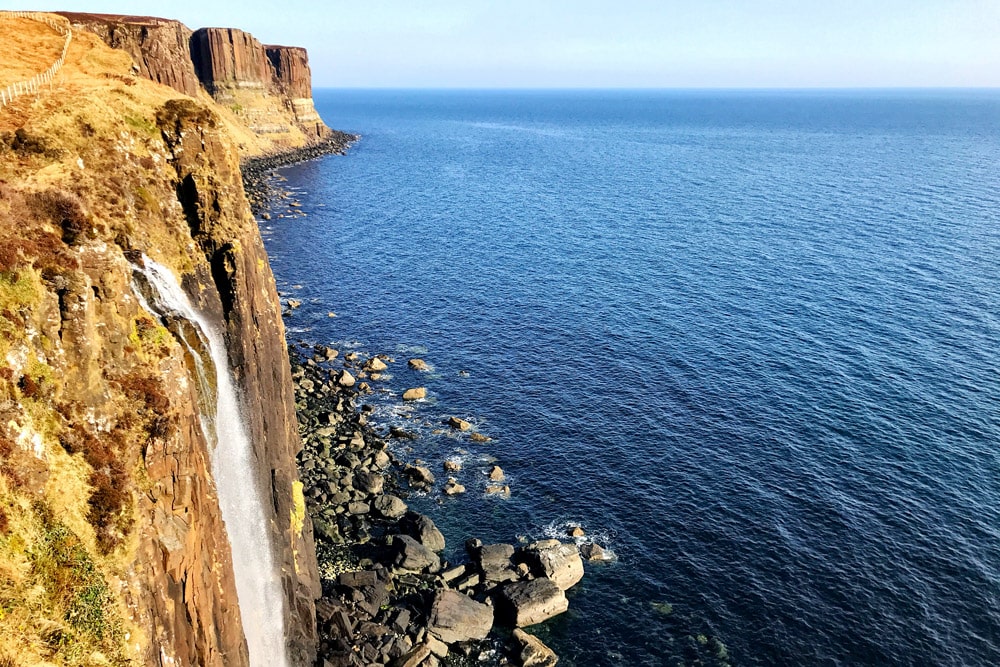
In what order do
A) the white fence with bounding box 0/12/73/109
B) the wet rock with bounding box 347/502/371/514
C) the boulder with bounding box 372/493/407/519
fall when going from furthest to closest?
the wet rock with bounding box 347/502/371/514 < the boulder with bounding box 372/493/407/519 < the white fence with bounding box 0/12/73/109

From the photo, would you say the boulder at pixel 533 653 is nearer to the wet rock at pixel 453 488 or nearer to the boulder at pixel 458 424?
the wet rock at pixel 453 488

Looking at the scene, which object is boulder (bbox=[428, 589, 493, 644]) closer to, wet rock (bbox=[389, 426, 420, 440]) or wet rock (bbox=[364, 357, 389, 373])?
wet rock (bbox=[389, 426, 420, 440])

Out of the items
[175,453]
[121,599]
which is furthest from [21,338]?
[121,599]

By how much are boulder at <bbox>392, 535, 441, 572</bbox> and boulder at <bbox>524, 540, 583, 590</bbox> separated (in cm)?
687

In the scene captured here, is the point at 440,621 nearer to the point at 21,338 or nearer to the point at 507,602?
the point at 507,602

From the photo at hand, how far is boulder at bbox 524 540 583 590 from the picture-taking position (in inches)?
1849

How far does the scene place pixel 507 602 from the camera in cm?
4491

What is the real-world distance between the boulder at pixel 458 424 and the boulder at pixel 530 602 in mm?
21650

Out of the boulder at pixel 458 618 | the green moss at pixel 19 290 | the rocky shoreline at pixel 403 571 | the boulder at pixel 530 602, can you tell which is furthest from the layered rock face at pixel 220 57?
the green moss at pixel 19 290

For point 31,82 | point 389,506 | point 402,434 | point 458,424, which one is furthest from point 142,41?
point 389,506

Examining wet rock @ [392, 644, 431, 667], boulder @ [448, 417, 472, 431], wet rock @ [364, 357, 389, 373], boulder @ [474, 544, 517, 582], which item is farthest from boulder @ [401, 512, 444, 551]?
wet rock @ [364, 357, 389, 373]

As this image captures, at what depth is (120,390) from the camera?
78.9 feet

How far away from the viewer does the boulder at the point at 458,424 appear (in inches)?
2591

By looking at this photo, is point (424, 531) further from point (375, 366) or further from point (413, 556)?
point (375, 366)
